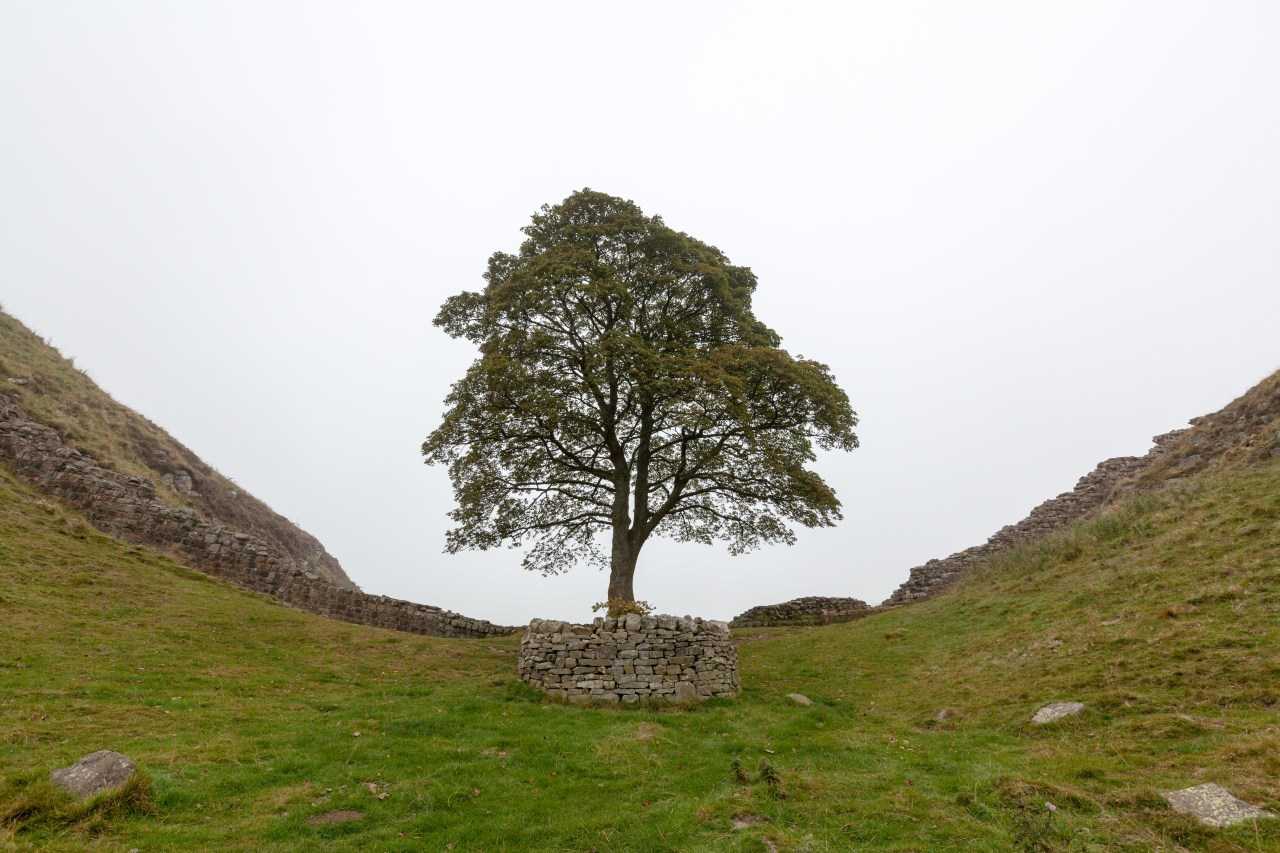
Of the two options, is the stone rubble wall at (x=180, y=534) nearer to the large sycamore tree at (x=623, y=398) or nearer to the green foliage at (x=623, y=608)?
the large sycamore tree at (x=623, y=398)

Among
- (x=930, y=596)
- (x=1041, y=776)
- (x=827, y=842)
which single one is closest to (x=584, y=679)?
(x=827, y=842)

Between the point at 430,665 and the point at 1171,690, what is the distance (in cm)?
1576

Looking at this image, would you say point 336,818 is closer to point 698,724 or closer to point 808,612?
point 698,724

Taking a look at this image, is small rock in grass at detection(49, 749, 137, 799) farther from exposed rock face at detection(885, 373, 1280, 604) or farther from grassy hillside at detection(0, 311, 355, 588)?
exposed rock face at detection(885, 373, 1280, 604)

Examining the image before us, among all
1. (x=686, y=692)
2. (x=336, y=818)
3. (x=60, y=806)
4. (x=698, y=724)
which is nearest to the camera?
(x=60, y=806)

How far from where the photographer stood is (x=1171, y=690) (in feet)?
31.8

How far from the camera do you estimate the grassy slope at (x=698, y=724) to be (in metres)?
7.42

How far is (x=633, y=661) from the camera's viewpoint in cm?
1483

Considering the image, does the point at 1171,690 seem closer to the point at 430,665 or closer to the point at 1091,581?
the point at 1091,581

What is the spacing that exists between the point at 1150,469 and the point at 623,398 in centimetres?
1936

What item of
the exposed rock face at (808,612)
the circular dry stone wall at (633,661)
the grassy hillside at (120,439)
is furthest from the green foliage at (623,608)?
the grassy hillside at (120,439)

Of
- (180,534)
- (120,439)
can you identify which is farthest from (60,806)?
(120,439)

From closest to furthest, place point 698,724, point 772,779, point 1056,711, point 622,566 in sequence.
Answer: point 772,779 → point 1056,711 → point 698,724 → point 622,566

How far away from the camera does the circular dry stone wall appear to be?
1461cm
